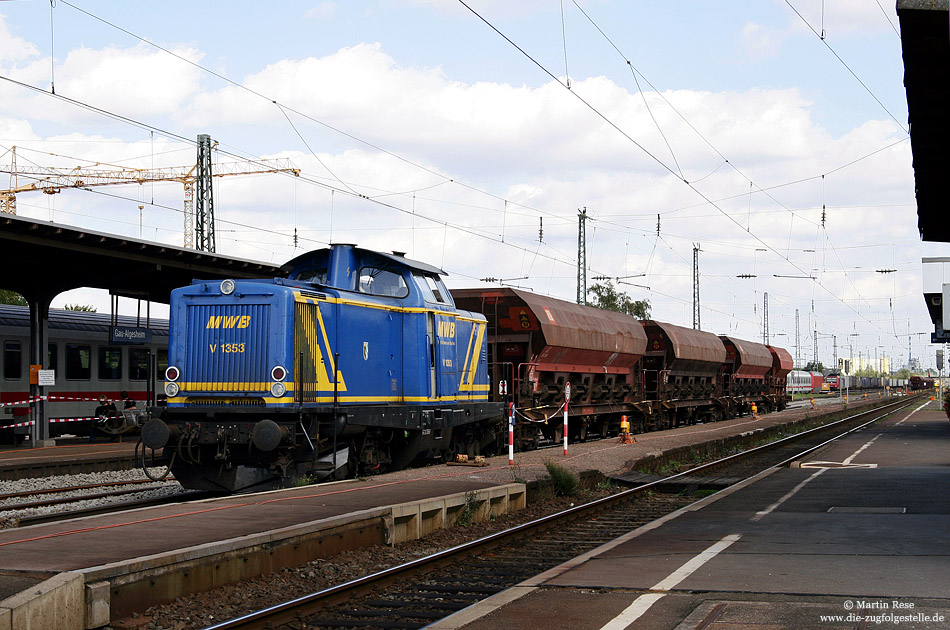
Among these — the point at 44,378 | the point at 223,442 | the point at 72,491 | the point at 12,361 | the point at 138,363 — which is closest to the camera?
the point at 223,442

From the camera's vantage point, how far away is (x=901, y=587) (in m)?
7.77

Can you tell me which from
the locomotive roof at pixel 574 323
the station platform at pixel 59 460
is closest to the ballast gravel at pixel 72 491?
the station platform at pixel 59 460

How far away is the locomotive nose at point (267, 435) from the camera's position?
1251 cm

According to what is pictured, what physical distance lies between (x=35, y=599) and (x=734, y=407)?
42696 mm

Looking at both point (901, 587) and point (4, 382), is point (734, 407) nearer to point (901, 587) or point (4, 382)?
point (4, 382)

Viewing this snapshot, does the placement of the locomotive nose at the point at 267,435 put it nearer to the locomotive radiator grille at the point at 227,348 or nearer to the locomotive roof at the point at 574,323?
the locomotive radiator grille at the point at 227,348

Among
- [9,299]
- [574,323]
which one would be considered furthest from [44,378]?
[9,299]

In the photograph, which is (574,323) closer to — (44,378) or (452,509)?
(44,378)

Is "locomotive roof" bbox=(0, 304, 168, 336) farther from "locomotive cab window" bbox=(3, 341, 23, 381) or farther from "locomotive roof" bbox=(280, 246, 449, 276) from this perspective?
"locomotive roof" bbox=(280, 246, 449, 276)

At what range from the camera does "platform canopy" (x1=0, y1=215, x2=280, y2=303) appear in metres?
20.2

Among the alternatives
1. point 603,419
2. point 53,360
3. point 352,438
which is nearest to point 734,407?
point 603,419

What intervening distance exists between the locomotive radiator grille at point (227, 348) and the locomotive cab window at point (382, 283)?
2325 millimetres

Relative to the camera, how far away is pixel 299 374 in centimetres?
1329

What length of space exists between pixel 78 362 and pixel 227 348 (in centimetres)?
1651
